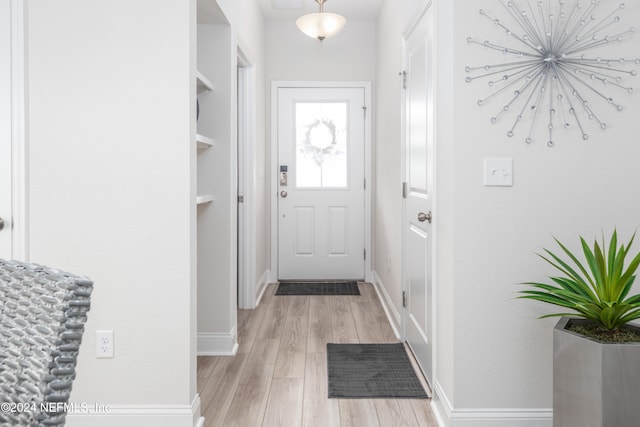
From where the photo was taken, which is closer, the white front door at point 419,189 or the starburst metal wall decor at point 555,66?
the starburst metal wall decor at point 555,66

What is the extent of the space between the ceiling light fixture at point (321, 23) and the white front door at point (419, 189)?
1.01 meters

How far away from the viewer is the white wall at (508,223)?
79.7 inches

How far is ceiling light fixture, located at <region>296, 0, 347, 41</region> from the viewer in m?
3.98

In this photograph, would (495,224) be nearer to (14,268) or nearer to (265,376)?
(265,376)

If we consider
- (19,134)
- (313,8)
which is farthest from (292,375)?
(313,8)

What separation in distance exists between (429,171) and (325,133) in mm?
2862

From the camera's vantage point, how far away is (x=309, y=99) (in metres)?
5.23

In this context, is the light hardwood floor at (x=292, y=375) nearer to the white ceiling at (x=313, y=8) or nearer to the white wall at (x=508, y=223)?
the white wall at (x=508, y=223)

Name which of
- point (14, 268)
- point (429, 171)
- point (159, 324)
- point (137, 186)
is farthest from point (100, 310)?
point (429, 171)

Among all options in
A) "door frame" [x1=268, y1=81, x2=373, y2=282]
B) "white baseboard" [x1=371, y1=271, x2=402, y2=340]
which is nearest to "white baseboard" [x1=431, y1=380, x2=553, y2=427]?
"white baseboard" [x1=371, y1=271, x2=402, y2=340]

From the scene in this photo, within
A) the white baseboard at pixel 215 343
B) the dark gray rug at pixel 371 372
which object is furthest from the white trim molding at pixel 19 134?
the dark gray rug at pixel 371 372

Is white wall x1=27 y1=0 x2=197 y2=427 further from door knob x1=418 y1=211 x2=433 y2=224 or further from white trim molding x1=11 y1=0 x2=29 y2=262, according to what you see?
door knob x1=418 y1=211 x2=433 y2=224

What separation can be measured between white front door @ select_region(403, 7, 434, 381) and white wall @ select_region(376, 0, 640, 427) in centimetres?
42

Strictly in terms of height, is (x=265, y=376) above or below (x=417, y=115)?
below
